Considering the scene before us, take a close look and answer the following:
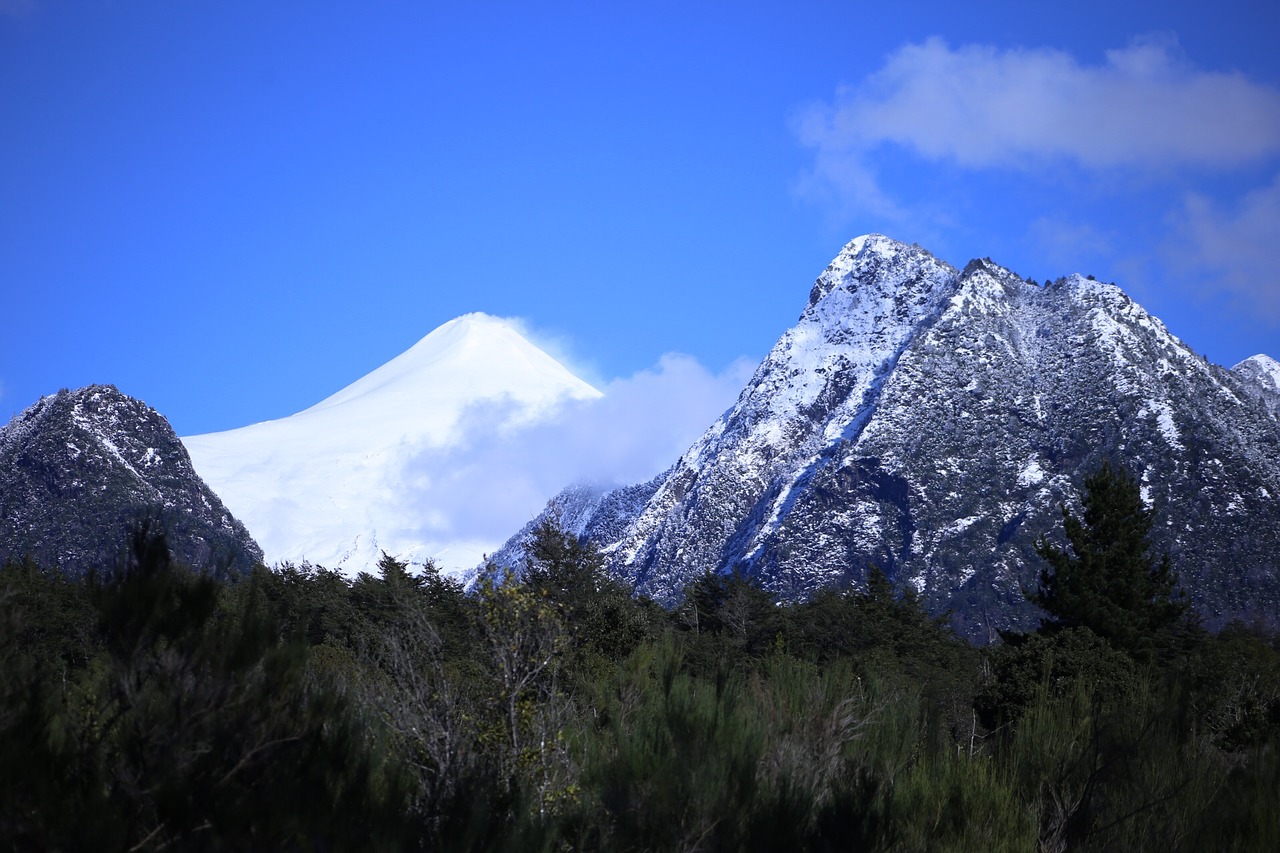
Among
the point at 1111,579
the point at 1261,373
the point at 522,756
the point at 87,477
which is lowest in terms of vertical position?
the point at 522,756

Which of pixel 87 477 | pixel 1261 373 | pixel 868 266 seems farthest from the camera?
pixel 868 266

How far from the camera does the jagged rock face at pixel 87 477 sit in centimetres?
7638

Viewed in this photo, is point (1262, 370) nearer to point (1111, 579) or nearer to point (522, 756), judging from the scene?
point (1111, 579)

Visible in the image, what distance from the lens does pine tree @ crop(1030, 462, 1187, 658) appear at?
39.7 m

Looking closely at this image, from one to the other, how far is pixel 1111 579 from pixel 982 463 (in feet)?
246

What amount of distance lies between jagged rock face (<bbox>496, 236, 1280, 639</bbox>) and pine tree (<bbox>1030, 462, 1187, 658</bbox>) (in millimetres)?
46683

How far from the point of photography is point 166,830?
6.15 metres

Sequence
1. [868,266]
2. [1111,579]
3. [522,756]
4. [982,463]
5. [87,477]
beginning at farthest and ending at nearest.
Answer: [868,266], [982,463], [87,477], [1111,579], [522,756]

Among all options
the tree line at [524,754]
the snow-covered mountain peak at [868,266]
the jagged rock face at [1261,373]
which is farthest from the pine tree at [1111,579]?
the snow-covered mountain peak at [868,266]

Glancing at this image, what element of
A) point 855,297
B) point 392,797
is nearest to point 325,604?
point 392,797

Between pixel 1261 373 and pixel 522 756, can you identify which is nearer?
pixel 522 756

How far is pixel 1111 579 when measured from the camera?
41594 millimetres

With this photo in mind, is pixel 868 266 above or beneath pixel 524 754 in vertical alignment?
above

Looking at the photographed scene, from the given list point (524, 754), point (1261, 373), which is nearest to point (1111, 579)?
point (524, 754)
